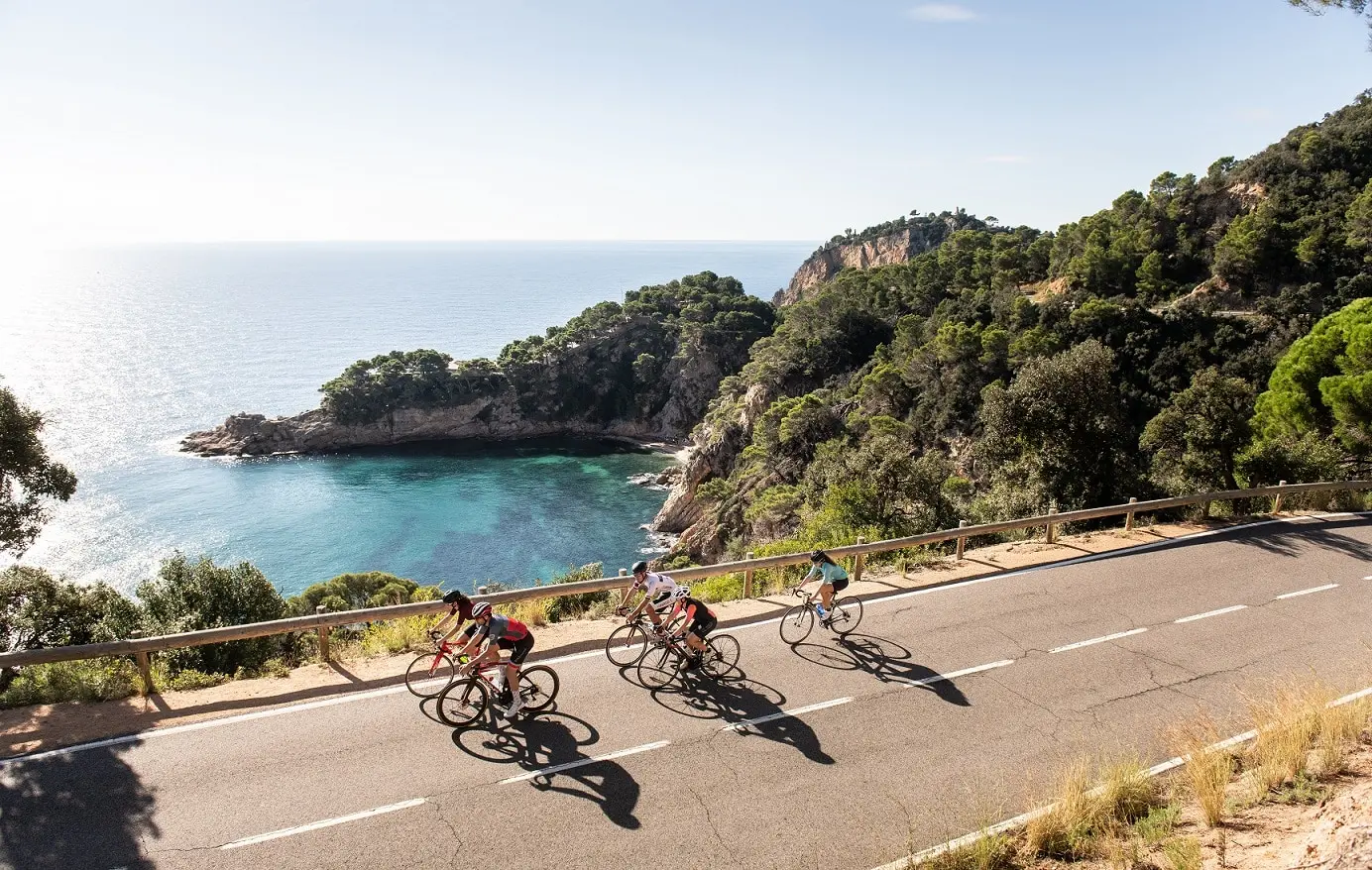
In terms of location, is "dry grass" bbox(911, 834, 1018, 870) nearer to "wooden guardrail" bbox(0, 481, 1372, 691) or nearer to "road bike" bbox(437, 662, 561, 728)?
"road bike" bbox(437, 662, 561, 728)

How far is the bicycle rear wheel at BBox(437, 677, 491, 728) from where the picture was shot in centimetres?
861

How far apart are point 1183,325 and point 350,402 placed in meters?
81.5

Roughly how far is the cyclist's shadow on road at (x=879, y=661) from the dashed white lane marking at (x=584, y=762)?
10.3 feet

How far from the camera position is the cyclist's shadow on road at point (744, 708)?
8.59m

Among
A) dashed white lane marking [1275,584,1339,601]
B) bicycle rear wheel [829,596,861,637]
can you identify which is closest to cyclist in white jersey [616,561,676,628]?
bicycle rear wheel [829,596,861,637]

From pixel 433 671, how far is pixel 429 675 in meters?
0.30

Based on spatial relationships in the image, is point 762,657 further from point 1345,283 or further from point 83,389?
point 83,389

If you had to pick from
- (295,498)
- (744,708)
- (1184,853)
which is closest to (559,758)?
(744,708)

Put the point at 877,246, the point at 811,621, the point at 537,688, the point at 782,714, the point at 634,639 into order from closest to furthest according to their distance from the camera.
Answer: the point at 537,688
the point at 782,714
the point at 634,639
the point at 811,621
the point at 877,246

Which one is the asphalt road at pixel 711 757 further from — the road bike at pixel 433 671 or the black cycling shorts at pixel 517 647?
the black cycling shorts at pixel 517 647

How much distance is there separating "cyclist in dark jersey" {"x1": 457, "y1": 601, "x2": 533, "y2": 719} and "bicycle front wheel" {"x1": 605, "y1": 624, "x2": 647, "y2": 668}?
1.85m

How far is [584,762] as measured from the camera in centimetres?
800

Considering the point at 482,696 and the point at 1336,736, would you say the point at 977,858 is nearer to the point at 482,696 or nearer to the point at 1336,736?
the point at 1336,736

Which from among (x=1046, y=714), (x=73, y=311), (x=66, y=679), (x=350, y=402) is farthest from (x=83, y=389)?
(x=1046, y=714)
